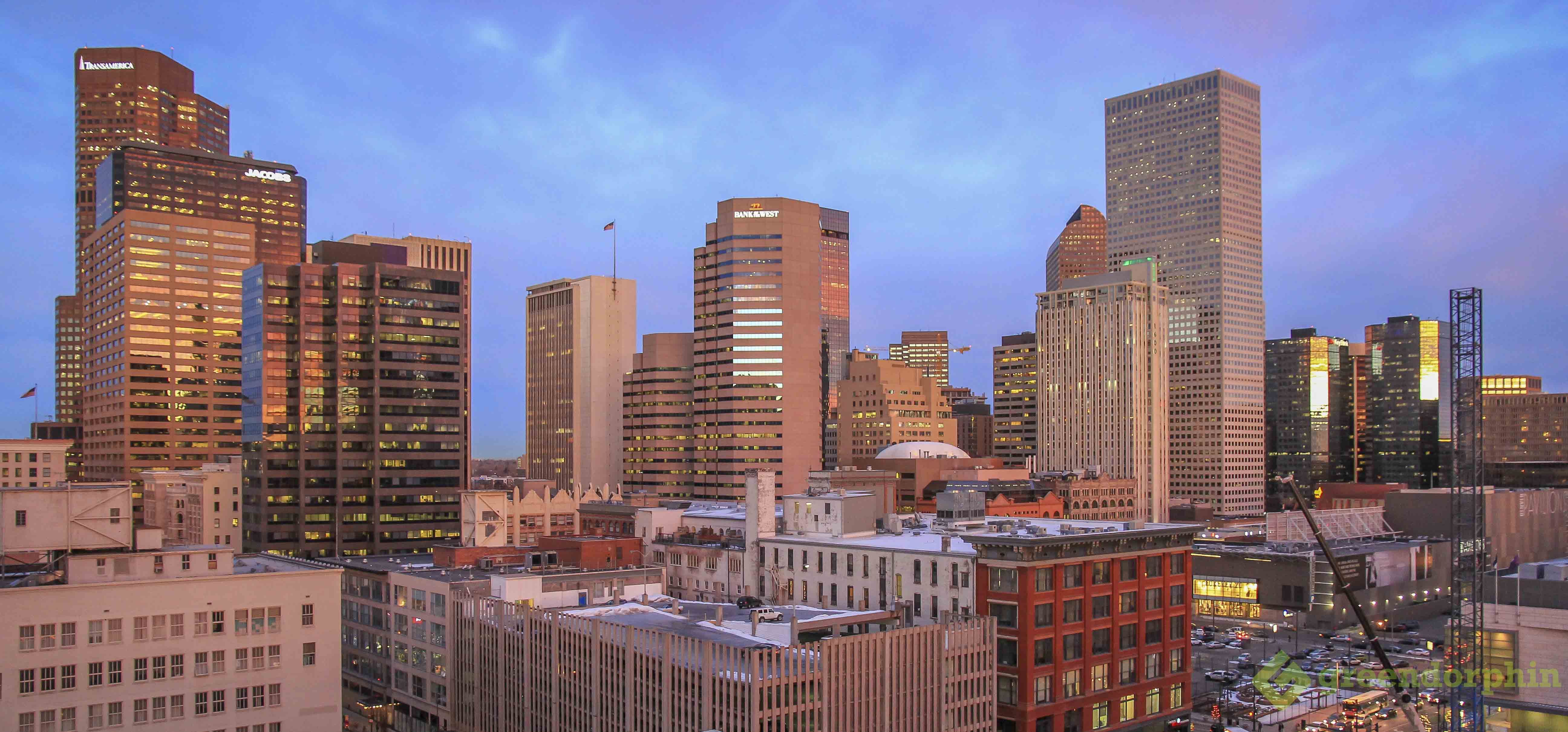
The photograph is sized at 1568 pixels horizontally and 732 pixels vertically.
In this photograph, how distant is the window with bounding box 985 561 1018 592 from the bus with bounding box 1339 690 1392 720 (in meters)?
40.8

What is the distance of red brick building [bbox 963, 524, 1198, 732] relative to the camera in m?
84.3

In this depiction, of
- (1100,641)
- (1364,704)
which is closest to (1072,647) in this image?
(1100,641)

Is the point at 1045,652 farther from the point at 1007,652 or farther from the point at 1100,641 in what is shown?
the point at 1100,641

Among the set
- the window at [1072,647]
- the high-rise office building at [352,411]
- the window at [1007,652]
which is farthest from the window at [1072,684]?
the high-rise office building at [352,411]

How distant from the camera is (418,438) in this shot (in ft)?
625

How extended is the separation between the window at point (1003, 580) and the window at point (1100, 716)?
41.5ft

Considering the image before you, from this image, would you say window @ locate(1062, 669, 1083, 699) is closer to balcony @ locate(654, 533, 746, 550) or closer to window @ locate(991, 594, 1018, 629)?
window @ locate(991, 594, 1018, 629)

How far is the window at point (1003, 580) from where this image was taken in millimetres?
85062

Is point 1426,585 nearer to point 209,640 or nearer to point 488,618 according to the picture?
point 488,618

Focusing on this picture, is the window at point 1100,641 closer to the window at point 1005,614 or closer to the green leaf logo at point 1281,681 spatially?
the window at point 1005,614

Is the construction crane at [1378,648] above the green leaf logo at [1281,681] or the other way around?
above

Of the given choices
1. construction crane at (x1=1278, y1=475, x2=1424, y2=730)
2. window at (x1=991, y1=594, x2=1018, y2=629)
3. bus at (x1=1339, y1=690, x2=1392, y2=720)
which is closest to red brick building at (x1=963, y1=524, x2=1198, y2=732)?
window at (x1=991, y1=594, x2=1018, y2=629)

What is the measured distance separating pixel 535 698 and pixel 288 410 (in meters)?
131

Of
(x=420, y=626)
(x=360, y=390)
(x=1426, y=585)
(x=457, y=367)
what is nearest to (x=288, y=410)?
(x=360, y=390)
